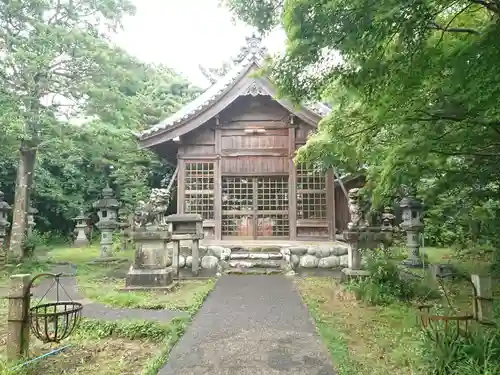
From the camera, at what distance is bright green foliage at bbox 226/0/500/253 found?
3271 mm

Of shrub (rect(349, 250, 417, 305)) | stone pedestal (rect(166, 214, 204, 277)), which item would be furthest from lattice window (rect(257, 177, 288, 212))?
shrub (rect(349, 250, 417, 305))

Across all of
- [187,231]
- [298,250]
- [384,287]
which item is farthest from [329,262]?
[187,231]

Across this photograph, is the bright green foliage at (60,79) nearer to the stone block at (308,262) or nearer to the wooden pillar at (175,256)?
the wooden pillar at (175,256)

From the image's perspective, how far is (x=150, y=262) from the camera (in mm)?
7480

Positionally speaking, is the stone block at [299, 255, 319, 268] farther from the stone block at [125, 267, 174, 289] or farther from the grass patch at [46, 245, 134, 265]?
the grass patch at [46, 245, 134, 265]

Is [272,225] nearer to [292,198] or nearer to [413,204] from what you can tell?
[292,198]

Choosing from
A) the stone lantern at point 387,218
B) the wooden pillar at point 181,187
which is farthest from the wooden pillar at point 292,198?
the stone lantern at point 387,218

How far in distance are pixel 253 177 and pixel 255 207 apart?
0.96 meters

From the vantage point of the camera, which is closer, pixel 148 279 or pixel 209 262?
pixel 148 279

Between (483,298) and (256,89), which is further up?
(256,89)

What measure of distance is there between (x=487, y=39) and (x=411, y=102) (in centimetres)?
115

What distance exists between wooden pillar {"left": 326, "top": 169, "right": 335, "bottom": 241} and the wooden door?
128 centimetres

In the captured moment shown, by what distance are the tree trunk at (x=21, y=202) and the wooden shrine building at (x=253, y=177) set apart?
10.2ft

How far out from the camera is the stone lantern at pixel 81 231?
1662 centimetres
